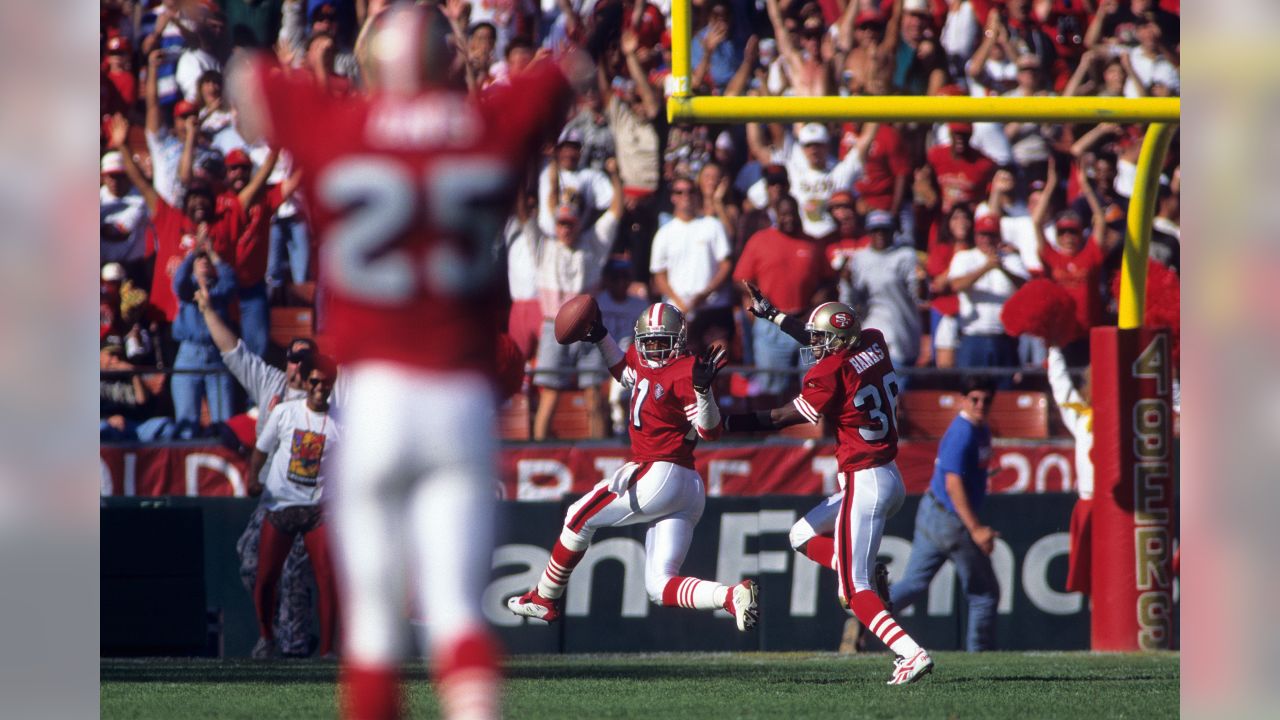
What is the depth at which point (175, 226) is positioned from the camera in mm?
12312

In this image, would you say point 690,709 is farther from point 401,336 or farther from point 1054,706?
point 401,336

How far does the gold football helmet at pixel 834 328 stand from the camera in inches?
355

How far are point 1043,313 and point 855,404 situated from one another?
3.59 m

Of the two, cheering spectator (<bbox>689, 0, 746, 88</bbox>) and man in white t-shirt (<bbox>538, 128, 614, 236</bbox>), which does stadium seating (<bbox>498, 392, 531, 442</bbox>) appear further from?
cheering spectator (<bbox>689, 0, 746, 88</bbox>)

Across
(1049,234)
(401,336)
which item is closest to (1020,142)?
(1049,234)

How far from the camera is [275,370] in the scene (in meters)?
11.3

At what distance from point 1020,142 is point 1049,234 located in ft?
2.61

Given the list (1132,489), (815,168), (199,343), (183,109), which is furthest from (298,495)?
(1132,489)

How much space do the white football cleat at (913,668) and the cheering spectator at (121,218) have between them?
6361 millimetres

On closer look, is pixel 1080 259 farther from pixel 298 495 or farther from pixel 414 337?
pixel 414 337

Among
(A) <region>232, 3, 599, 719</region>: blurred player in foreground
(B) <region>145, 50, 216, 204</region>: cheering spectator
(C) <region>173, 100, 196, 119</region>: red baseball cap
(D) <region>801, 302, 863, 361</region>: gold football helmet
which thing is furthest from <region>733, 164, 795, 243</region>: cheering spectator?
(A) <region>232, 3, 599, 719</region>: blurred player in foreground

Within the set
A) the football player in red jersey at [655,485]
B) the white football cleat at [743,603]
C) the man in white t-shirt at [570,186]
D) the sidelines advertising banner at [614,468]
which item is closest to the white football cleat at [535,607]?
the football player in red jersey at [655,485]

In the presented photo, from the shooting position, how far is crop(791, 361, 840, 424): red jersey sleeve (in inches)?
350

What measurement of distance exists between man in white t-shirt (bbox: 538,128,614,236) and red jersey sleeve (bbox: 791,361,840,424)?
377 centimetres
